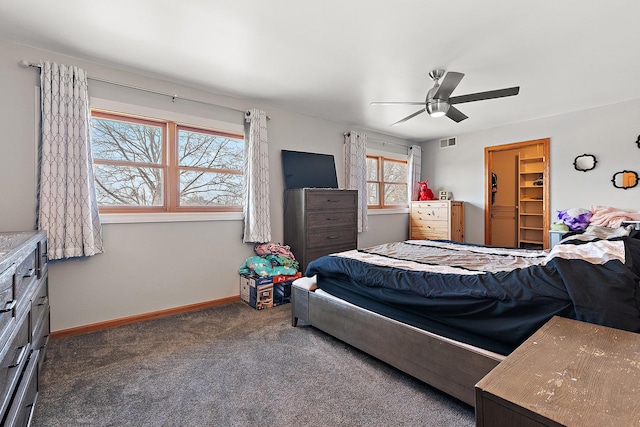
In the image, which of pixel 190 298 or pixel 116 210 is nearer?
pixel 116 210

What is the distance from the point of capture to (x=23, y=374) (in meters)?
1.32

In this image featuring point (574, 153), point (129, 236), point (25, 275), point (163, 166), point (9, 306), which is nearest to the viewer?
point (9, 306)

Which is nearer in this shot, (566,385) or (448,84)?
(566,385)

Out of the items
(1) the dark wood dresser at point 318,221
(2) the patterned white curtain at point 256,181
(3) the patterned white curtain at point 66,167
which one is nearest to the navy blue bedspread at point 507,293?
(1) the dark wood dresser at point 318,221

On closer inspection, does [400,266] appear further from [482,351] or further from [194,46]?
[194,46]

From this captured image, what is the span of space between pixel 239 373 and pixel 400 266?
52.6 inches

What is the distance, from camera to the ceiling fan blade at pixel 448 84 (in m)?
2.52

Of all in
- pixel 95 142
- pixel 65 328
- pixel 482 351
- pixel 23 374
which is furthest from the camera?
pixel 95 142

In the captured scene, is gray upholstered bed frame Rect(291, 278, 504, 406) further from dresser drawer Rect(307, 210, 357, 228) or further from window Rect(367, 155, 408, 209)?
window Rect(367, 155, 408, 209)

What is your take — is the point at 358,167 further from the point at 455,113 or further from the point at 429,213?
the point at 455,113

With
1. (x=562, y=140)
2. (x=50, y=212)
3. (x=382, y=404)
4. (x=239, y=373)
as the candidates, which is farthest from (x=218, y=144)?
(x=562, y=140)

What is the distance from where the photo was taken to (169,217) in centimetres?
316

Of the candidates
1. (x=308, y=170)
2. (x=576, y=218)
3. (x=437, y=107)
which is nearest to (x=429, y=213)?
(x=576, y=218)

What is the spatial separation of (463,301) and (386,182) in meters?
4.09
